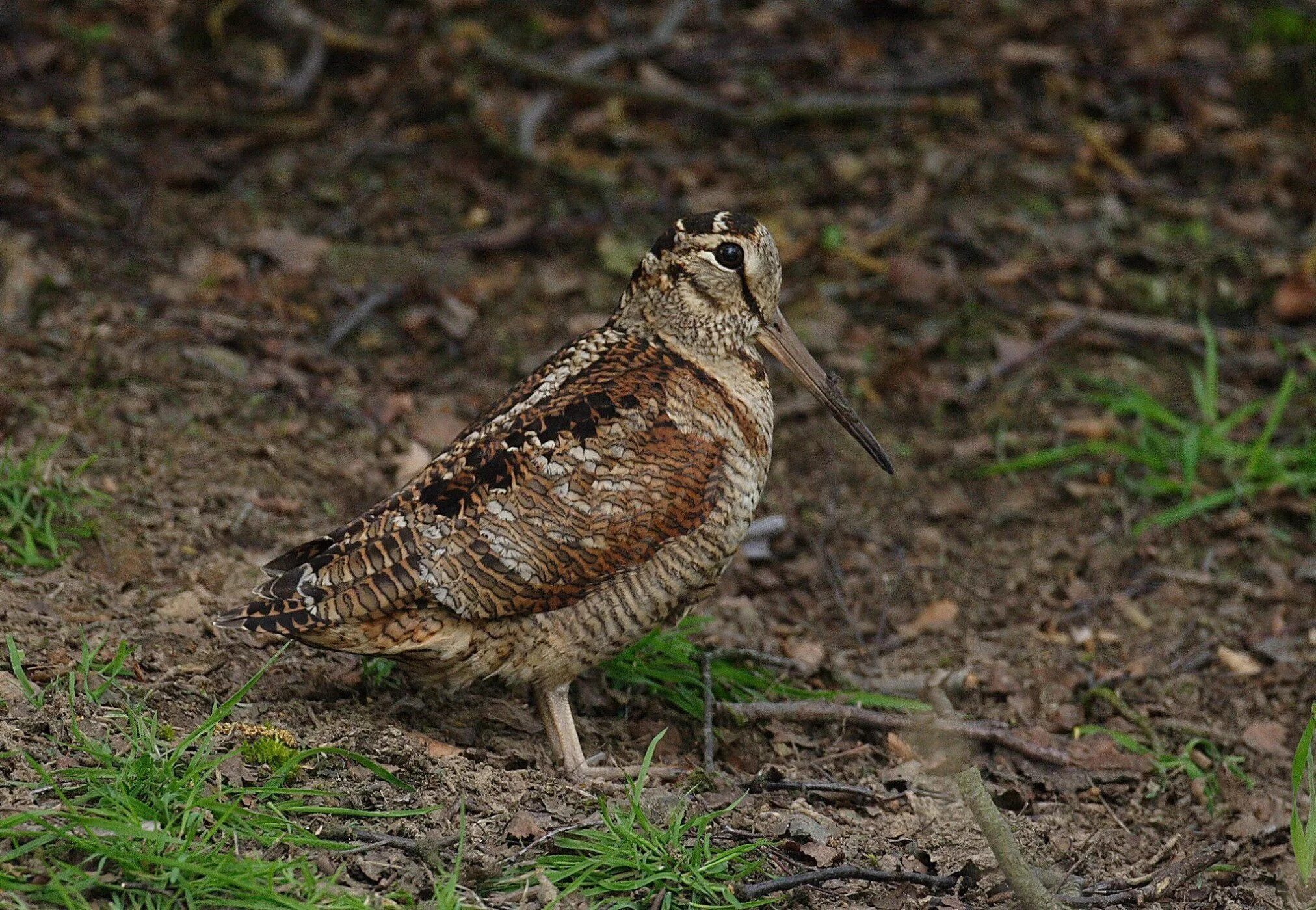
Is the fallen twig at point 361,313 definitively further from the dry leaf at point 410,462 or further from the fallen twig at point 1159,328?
the fallen twig at point 1159,328

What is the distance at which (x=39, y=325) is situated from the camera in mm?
6059

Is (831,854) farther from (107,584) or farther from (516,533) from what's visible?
(107,584)

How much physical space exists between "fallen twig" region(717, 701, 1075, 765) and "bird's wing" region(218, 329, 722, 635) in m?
0.81

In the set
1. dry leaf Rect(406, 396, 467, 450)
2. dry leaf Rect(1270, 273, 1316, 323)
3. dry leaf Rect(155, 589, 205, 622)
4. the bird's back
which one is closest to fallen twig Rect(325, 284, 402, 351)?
dry leaf Rect(406, 396, 467, 450)

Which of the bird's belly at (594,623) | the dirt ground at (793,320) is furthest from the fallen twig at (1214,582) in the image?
the bird's belly at (594,623)

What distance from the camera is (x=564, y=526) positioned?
161 inches

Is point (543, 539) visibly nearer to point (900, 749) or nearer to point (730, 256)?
point (730, 256)

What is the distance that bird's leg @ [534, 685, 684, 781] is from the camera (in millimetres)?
4172

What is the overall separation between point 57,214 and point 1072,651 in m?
4.82

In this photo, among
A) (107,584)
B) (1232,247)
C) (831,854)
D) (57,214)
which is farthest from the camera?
(1232,247)

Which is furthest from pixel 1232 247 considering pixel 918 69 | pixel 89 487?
pixel 89 487

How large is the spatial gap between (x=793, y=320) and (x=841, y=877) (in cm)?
370

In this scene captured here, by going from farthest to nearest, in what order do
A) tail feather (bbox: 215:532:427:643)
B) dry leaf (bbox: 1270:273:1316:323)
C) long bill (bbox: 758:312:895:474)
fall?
dry leaf (bbox: 1270:273:1316:323)
long bill (bbox: 758:312:895:474)
tail feather (bbox: 215:532:427:643)

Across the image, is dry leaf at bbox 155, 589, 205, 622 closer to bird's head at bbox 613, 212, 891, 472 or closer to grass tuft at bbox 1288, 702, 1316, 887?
bird's head at bbox 613, 212, 891, 472
